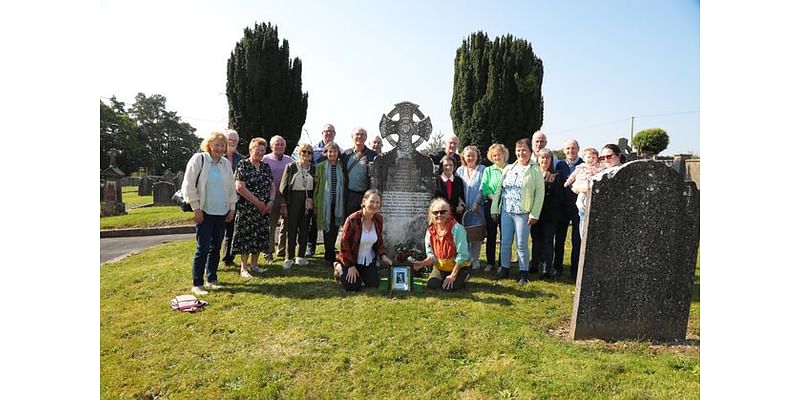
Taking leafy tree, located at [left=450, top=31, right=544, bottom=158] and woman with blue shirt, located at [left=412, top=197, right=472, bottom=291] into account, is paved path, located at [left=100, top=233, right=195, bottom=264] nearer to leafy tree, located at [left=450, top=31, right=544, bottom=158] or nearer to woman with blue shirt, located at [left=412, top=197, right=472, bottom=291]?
woman with blue shirt, located at [left=412, top=197, right=472, bottom=291]

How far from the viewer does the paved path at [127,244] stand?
9.34m

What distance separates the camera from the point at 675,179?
4.12 metres

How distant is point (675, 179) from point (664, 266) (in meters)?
0.80

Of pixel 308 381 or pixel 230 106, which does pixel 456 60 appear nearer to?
pixel 230 106

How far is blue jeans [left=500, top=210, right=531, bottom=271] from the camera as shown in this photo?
19.4ft

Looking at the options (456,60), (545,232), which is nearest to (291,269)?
(545,232)

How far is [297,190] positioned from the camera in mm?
6648

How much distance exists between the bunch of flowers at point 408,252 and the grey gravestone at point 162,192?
1626cm

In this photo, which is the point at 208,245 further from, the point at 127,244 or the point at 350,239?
the point at 127,244

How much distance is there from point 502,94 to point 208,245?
67.7 ft

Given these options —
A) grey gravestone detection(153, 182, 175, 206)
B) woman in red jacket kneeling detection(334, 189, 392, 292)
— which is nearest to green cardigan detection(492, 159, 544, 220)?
woman in red jacket kneeling detection(334, 189, 392, 292)

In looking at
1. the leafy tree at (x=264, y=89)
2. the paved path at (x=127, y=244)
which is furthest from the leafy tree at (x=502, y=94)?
the paved path at (x=127, y=244)

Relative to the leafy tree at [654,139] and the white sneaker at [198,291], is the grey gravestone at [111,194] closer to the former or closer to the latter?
the white sneaker at [198,291]

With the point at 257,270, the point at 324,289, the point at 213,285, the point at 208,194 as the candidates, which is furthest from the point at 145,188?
the point at 324,289
